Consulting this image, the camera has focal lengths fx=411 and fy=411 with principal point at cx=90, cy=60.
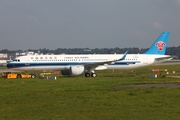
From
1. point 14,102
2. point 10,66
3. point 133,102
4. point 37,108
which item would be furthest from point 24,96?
point 10,66

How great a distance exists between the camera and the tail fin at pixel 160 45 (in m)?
58.2

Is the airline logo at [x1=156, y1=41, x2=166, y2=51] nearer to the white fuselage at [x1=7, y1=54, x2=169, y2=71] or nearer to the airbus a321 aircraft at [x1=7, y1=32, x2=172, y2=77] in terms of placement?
the airbus a321 aircraft at [x1=7, y1=32, x2=172, y2=77]

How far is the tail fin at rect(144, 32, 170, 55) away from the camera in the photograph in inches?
2290

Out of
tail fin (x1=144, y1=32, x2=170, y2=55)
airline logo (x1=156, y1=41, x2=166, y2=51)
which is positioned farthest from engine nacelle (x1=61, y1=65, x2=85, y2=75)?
airline logo (x1=156, y1=41, x2=166, y2=51)

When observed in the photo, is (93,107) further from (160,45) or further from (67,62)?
(160,45)

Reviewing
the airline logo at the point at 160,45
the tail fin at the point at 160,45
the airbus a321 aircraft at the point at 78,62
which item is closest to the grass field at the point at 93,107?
the airbus a321 aircraft at the point at 78,62

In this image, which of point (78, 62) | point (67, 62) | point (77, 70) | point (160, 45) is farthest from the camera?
point (160, 45)

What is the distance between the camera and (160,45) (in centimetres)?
5841

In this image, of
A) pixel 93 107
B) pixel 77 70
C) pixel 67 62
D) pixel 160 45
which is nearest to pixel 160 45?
pixel 160 45

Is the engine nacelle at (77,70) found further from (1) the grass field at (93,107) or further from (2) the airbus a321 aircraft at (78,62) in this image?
(1) the grass field at (93,107)

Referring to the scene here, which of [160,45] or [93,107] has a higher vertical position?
[160,45]

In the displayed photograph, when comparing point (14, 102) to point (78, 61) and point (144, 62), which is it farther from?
point (144, 62)

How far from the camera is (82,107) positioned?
1944 centimetres

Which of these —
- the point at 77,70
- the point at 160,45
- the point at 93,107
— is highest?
the point at 160,45
